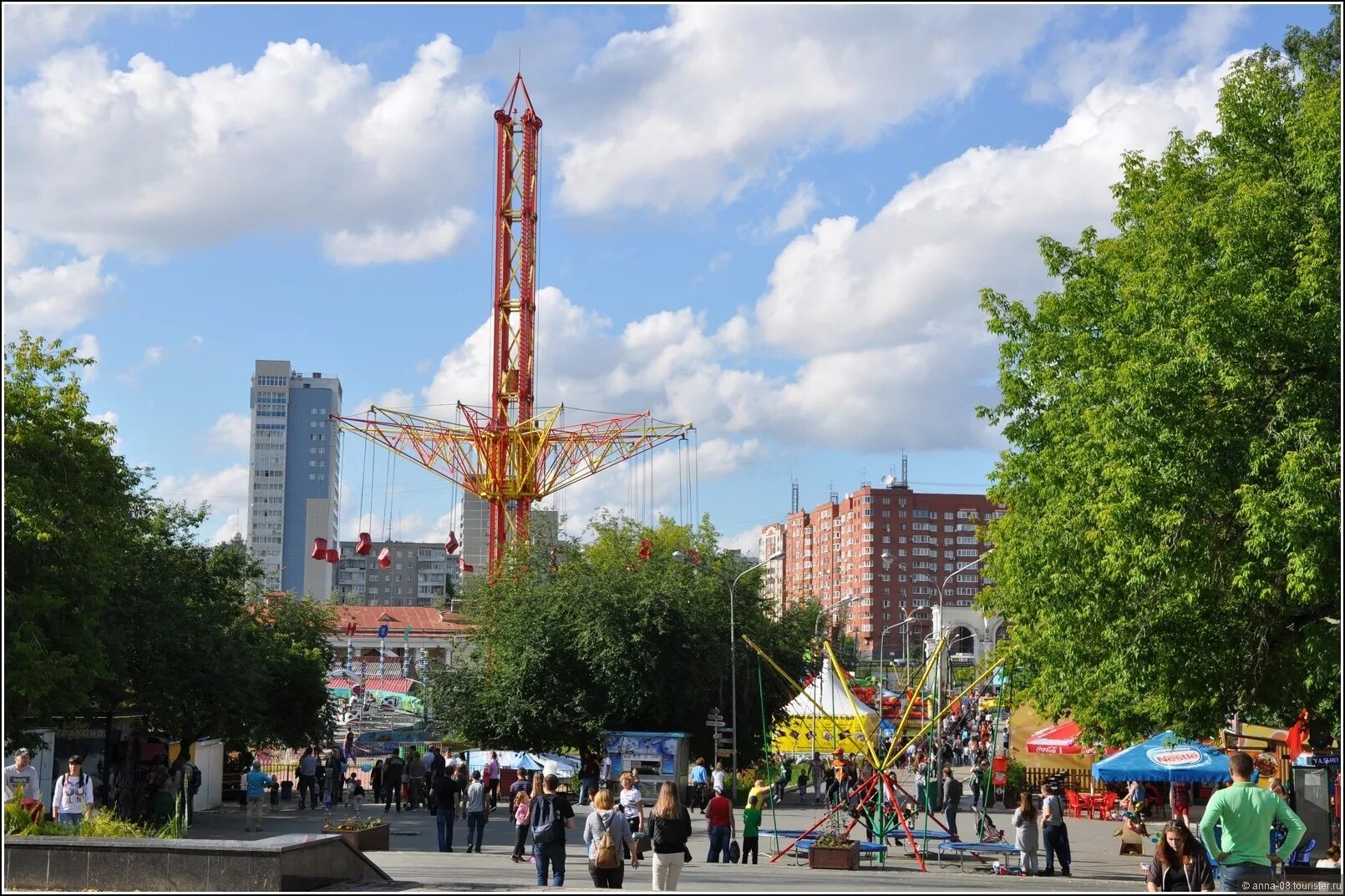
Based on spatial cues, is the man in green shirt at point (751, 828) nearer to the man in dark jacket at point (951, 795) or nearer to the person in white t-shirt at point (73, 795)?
the man in dark jacket at point (951, 795)

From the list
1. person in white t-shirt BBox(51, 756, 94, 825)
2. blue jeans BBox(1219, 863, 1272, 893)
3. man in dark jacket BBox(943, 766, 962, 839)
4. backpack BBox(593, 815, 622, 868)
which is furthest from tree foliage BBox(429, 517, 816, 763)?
blue jeans BBox(1219, 863, 1272, 893)

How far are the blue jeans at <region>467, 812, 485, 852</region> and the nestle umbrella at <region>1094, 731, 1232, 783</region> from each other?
11.9 meters

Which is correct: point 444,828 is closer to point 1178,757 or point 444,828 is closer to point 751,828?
point 751,828

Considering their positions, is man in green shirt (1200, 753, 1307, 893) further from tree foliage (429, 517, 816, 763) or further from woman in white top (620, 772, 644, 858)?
tree foliage (429, 517, 816, 763)

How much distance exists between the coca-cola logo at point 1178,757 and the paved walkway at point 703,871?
182 centimetres

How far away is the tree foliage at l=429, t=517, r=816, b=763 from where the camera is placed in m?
42.2

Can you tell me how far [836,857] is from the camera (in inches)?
862

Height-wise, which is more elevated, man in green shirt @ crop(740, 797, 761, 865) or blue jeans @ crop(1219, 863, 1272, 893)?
blue jeans @ crop(1219, 863, 1272, 893)

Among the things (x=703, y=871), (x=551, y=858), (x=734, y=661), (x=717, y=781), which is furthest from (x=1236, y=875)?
(x=734, y=661)

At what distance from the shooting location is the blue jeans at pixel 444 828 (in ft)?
78.4

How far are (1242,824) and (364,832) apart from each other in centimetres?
1379

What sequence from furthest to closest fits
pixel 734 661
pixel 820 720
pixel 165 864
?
1. pixel 820 720
2. pixel 734 661
3. pixel 165 864

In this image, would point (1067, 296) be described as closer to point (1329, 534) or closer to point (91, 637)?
point (1329, 534)

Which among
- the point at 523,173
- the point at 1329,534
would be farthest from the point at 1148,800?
the point at 523,173
